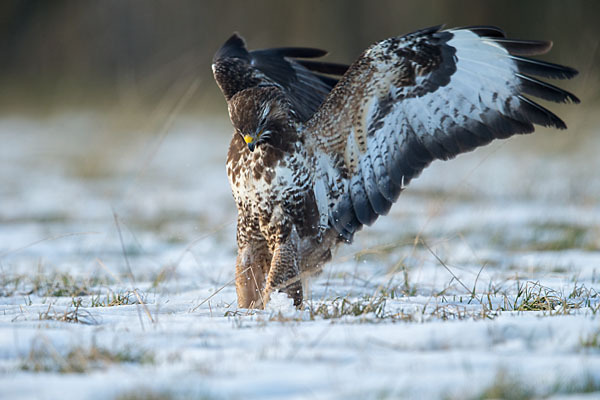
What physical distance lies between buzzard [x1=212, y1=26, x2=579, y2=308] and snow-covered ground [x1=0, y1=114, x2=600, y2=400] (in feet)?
1.04

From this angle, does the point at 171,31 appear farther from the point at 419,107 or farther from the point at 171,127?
the point at 419,107

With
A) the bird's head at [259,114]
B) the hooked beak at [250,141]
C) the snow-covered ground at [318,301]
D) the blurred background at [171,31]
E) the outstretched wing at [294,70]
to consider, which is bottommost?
the snow-covered ground at [318,301]

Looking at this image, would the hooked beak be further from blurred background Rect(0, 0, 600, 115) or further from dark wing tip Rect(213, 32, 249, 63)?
blurred background Rect(0, 0, 600, 115)

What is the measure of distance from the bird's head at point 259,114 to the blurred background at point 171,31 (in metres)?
14.0

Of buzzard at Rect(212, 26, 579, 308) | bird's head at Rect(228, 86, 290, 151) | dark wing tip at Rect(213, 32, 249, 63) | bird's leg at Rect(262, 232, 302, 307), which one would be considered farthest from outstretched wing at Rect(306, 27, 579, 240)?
dark wing tip at Rect(213, 32, 249, 63)

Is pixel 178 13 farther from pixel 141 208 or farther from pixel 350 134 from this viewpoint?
pixel 350 134

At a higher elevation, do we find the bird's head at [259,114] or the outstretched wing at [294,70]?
the outstretched wing at [294,70]

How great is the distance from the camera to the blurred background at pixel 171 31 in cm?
1917

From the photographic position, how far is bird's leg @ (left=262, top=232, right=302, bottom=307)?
3904 mm

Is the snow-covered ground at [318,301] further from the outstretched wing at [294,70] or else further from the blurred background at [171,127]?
the outstretched wing at [294,70]

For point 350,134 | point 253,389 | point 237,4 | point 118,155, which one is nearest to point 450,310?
point 350,134

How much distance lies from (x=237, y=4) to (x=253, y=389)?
903 inches

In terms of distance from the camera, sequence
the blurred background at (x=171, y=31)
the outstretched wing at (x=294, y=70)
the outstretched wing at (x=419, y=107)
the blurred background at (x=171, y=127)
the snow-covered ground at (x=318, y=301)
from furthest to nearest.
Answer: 1. the blurred background at (x=171, y=31)
2. the blurred background at (x=171, y=127)
3. the outstretched wing at (x=294, y=70)
4. the outstretched wing at (x=419, y=107)
5. the snow-covered ground at (x=318, y=301)

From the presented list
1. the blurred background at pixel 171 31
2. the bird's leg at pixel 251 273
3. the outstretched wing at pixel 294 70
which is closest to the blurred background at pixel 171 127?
the blurred background at pixel 171 31
